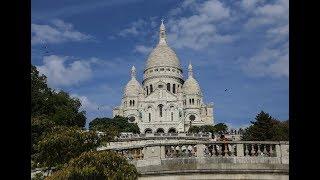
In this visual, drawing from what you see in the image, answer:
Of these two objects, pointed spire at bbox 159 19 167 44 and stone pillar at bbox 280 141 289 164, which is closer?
stone pillar at bbox 280 141 289 164

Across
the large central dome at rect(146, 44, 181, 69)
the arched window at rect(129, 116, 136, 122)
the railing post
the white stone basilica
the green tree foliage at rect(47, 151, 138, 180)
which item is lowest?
the green tree foliage at rect(47, 151, 138, 180)

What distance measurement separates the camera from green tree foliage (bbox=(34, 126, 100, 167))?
1778 centimetres

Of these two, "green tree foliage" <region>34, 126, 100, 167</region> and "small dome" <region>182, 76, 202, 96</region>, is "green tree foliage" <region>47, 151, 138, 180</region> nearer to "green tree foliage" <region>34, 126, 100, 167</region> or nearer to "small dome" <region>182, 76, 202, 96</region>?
"green tree foliage" <region>34, 126, 100, 167</region>

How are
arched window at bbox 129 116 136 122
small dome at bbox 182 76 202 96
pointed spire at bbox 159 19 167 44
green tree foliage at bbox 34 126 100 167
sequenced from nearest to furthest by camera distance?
1. green tree foliage at bbox 34 126 100 167
2. arched window at bbox 129 116 136 122
3. small dome at bbox 182 76 202 96
4. pointed spire at bbox 159 19 167 44

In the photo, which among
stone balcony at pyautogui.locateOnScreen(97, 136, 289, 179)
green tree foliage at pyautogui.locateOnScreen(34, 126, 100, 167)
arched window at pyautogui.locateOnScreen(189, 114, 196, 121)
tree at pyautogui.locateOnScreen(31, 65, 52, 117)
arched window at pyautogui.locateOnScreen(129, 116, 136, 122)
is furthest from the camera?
arched window at pyautogui.locateOnScreen(189, 114, 196, 121)

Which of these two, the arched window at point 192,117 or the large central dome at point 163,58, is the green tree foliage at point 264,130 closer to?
the arched window at point 192,117

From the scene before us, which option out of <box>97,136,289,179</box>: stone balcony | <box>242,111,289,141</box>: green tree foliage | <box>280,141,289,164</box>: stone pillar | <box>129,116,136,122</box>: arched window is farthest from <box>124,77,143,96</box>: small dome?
<box>280,141,289,164</box>: stone pillar

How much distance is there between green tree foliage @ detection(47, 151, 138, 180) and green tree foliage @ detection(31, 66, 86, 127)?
122ft

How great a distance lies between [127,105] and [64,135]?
119897 millimetres

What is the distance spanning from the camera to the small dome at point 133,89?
457ft

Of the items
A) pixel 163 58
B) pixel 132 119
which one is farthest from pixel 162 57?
pixel 132 119

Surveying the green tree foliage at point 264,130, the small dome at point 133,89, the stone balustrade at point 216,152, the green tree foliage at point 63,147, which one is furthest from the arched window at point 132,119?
the stone balustrade at point 216,152

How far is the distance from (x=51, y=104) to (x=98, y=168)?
4522cm
